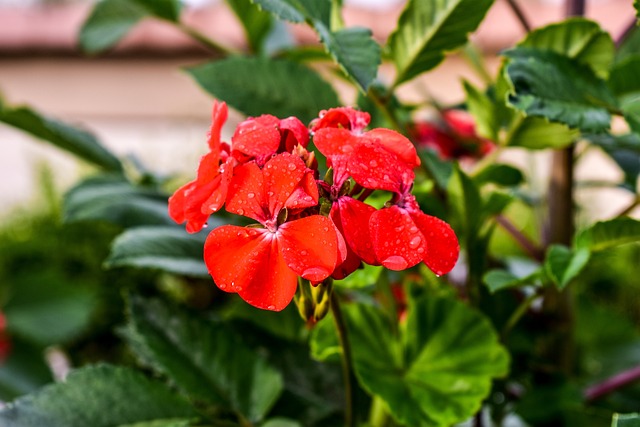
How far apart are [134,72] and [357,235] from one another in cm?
160

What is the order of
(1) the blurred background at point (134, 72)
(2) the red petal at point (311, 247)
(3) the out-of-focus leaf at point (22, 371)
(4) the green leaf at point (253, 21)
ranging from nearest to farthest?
(2) the red petal at point (311, 247) < (4) the green leaf at point (253, 21) < (3) the out-of-focus leaf at point (22, 371) < (1) the blurred background at point (134, 72)

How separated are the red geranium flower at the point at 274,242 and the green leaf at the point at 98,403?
0.13 metres

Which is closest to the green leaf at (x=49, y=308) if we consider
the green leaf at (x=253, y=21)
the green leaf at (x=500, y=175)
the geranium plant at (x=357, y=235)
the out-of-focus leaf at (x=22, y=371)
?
the out-of-focus leaf at (x=22, y=371)

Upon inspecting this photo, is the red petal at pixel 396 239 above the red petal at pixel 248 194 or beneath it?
beneath

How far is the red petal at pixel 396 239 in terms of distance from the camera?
0.21 meters

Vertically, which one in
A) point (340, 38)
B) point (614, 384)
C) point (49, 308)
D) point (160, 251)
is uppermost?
point (340, 38)

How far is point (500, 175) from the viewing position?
0.36m

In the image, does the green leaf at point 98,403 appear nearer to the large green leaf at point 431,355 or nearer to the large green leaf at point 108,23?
the large green leaf at point 431,355

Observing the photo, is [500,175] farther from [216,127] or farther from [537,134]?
[216,127]

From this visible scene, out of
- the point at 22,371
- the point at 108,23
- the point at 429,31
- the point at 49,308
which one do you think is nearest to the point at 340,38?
the point at 429,31

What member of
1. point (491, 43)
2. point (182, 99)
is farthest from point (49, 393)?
point (182, 99)

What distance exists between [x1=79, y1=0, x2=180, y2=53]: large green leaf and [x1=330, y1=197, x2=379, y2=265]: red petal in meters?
0.31

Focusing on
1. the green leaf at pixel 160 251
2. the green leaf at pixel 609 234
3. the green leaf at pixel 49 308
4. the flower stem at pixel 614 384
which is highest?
the green leaf at pixel 609 234

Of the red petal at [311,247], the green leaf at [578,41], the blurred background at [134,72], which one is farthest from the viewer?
the blurred background at [134,72]
